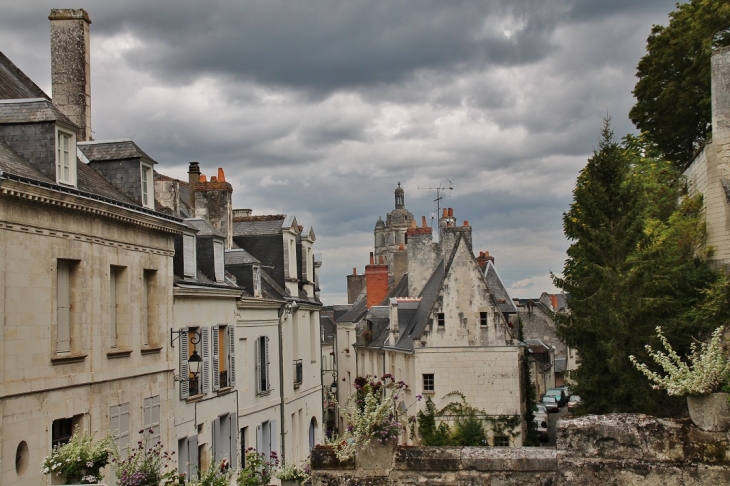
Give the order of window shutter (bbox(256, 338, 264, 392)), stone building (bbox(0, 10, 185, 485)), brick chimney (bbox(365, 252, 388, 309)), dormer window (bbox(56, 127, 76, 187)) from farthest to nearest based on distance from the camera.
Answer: brick chimney (bbox(365, 252, 388, 309))
window shutter (bbox(256, 338, 264, 392))
dormer window (bbox(56, 127, 76, 187))
stone building (bbox(0, 10, 185, 485))

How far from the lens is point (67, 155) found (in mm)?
13391

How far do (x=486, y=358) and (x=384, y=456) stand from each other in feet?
81.0

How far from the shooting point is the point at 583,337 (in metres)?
23.8

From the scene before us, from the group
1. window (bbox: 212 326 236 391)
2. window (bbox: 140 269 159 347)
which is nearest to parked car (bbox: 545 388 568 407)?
window (bbox: 212 326 236 391)

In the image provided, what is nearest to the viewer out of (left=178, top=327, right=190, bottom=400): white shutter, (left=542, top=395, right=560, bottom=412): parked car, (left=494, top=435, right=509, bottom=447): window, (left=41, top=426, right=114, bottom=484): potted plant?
(left=41, top=426, right=114, bottom=484): potted plant

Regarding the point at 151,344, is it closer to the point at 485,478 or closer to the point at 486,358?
the point at 485,478

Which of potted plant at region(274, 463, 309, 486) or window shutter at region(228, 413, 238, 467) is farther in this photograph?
window shutter at region(228, 413, 238, 467)

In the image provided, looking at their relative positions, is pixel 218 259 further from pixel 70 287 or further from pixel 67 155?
pixel 67 155

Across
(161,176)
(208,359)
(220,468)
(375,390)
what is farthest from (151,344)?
(375,390)

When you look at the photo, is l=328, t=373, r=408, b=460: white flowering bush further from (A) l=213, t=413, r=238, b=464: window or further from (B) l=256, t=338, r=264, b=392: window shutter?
(B) l=256, t=338, r=264, b=392: window shutter

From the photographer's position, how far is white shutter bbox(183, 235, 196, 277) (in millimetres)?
18531

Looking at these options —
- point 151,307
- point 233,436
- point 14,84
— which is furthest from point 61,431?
point 233,436

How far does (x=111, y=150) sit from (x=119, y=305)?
350cm

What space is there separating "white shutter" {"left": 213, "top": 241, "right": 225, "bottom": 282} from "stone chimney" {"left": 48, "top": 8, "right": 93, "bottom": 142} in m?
4.17
